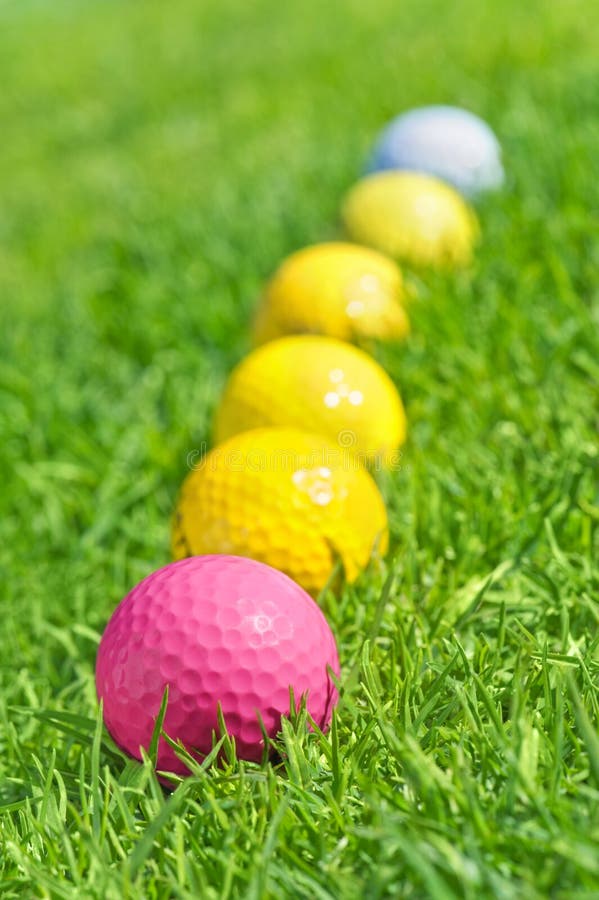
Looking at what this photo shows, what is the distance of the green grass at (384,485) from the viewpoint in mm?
1541

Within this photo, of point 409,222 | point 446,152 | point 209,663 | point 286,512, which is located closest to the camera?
point 209,663

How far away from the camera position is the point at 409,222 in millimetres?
3479

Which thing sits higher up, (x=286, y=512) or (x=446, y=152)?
(x=446, y=152)

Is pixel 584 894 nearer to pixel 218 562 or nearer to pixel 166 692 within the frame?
pixel 166 692

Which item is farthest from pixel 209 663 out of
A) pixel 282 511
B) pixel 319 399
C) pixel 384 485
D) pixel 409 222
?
pixel 409 222

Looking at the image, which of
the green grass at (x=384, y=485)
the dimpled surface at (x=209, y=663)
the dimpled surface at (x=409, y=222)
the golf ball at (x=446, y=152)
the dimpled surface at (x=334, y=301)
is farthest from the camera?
the golf ball at (x=446, y=152)

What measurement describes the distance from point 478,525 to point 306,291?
1.11 m

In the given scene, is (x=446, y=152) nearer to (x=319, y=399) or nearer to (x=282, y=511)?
(x=319, y=399)

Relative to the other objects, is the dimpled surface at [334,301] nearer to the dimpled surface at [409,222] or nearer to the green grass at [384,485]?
the green grass at [384,485]

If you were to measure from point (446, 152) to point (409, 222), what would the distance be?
2.13ft

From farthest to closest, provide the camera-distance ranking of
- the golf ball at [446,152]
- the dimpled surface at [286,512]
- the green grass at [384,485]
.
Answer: the golf ball at [446,152], the dimpled surface at [286,512], the green grass at [384,485]

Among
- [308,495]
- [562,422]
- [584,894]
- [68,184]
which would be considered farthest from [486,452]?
[68,184]

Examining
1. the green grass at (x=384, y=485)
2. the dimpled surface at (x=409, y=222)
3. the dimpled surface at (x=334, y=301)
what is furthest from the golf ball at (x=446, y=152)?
the dimpled surface at (x=334, y=301)

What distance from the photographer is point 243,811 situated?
63.4 inches
